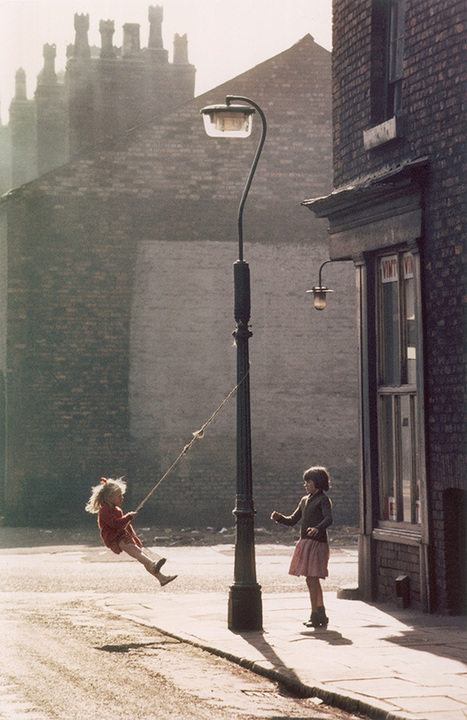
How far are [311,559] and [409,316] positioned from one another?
3.11 meters

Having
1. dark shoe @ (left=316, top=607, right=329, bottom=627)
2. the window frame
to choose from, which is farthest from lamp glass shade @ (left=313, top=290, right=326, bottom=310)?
dark shoe @ (left=316, top=607, right=329, bottom=627)

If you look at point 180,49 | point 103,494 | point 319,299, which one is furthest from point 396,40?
point 180,49

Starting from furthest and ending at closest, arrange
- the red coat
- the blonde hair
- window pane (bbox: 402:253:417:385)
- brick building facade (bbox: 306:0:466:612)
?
1. window pane (bbox: 402:253:417:385)
2. the red coat
3. the blonde hair
4. brick building facade (bbox: 306:0:466:612)

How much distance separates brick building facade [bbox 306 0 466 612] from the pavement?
809mm

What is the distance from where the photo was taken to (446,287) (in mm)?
11641

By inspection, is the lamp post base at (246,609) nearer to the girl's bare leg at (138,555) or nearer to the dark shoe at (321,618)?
the dark shoe at (321,618)

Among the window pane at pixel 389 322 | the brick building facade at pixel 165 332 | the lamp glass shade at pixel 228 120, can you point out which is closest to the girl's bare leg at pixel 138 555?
the window pane at pixel 389 322

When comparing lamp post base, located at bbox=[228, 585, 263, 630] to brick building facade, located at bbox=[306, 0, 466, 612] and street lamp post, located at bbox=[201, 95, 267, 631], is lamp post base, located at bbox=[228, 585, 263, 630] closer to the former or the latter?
street lamp post, located at bbox=[201, 95, 267, 631]

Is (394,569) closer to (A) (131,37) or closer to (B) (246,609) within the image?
(B) (246,609)

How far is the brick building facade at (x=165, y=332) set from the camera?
23.4 metres

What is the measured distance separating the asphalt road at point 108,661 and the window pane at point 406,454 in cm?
261

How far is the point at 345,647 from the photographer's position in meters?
9.55

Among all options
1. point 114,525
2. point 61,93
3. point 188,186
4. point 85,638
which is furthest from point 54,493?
point 61,93

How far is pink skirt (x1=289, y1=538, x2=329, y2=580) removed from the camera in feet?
36.1
